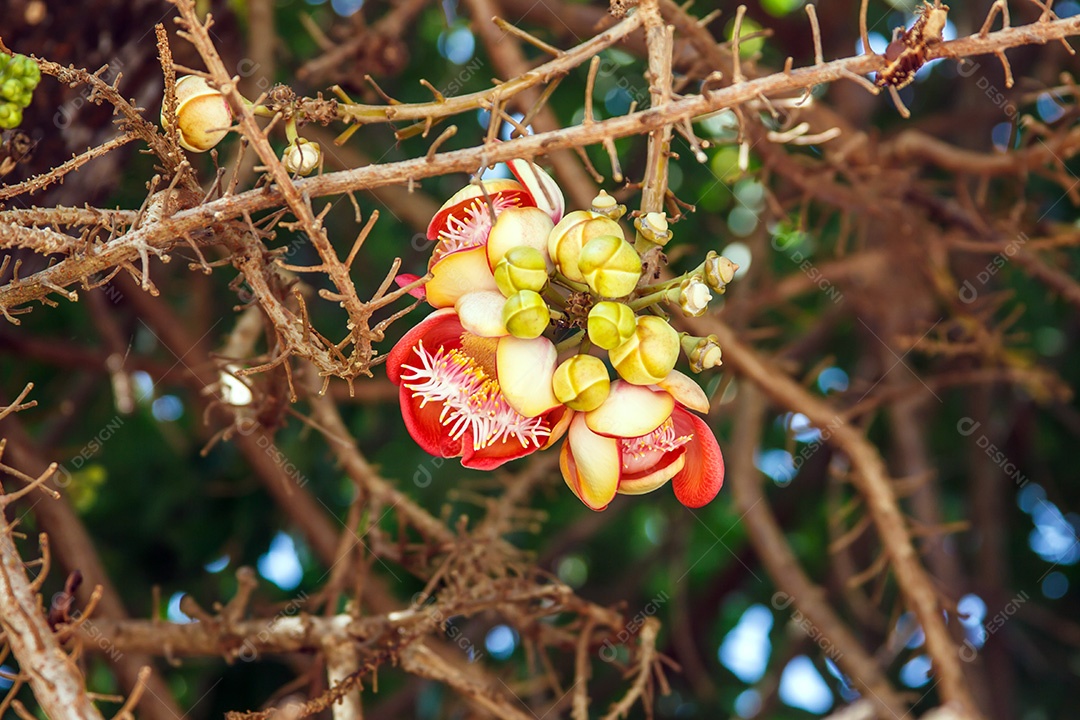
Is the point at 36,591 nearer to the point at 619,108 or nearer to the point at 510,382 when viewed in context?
the point at 510,382

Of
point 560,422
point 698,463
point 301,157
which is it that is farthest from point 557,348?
point 301,157

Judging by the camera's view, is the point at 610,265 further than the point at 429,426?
No

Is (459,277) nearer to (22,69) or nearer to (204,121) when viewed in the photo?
(204,121)

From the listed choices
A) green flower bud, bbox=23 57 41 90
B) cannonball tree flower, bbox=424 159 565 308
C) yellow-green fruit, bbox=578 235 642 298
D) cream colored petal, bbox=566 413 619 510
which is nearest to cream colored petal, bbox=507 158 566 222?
cannonball tree flower, bbox=424 159 565 308

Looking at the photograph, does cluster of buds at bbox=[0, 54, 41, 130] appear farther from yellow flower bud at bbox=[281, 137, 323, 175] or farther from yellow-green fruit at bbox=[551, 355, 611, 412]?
yellow-green fruit at bbox=[551, 355, 611, 412]

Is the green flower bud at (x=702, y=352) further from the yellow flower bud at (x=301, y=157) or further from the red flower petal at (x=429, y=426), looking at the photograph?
the yellow flower bud at (x=301, y=157)

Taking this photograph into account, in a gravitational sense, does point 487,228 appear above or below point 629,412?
above

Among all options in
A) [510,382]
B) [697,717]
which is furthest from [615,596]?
[510,382]

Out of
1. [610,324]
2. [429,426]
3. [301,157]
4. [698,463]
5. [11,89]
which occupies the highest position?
[11,89]
